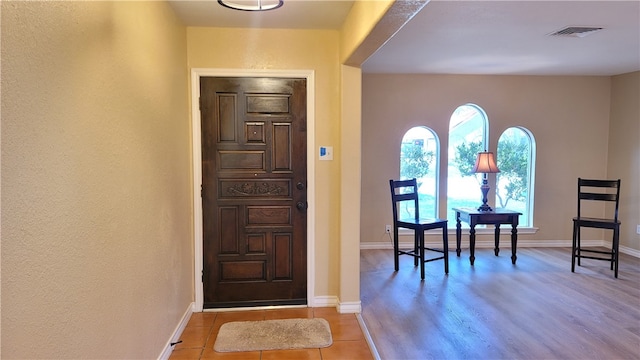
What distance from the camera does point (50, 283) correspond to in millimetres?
1273

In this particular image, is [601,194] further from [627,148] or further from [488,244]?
[488,244]

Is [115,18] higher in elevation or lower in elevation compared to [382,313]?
higher

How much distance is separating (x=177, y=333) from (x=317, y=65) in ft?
7.62

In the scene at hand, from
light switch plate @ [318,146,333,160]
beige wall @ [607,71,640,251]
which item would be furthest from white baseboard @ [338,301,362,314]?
beige wall @ [607,71,640,251]

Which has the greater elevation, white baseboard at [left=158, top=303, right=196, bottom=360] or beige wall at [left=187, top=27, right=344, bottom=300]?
beige wall at [left=187, top=27, right=344, bottom=300]

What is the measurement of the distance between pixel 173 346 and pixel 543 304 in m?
→ 3.07

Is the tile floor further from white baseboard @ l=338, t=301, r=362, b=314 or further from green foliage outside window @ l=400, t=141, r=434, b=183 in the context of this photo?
green foliage outside window @ l=400, t=141, r=434, b=183

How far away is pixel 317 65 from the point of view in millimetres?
3283

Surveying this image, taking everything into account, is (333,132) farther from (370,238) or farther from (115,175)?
(370,238)

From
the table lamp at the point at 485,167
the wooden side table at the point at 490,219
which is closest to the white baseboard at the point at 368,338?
the wooden side table at the point at 490,219

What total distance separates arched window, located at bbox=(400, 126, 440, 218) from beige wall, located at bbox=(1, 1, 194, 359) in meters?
3.58

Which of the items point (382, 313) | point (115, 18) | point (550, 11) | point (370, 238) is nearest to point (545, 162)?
point (370, 238)

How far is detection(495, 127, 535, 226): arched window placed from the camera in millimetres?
5566

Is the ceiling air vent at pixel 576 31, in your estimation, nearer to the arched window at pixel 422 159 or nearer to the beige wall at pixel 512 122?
the beige wall at pixel 512 122
